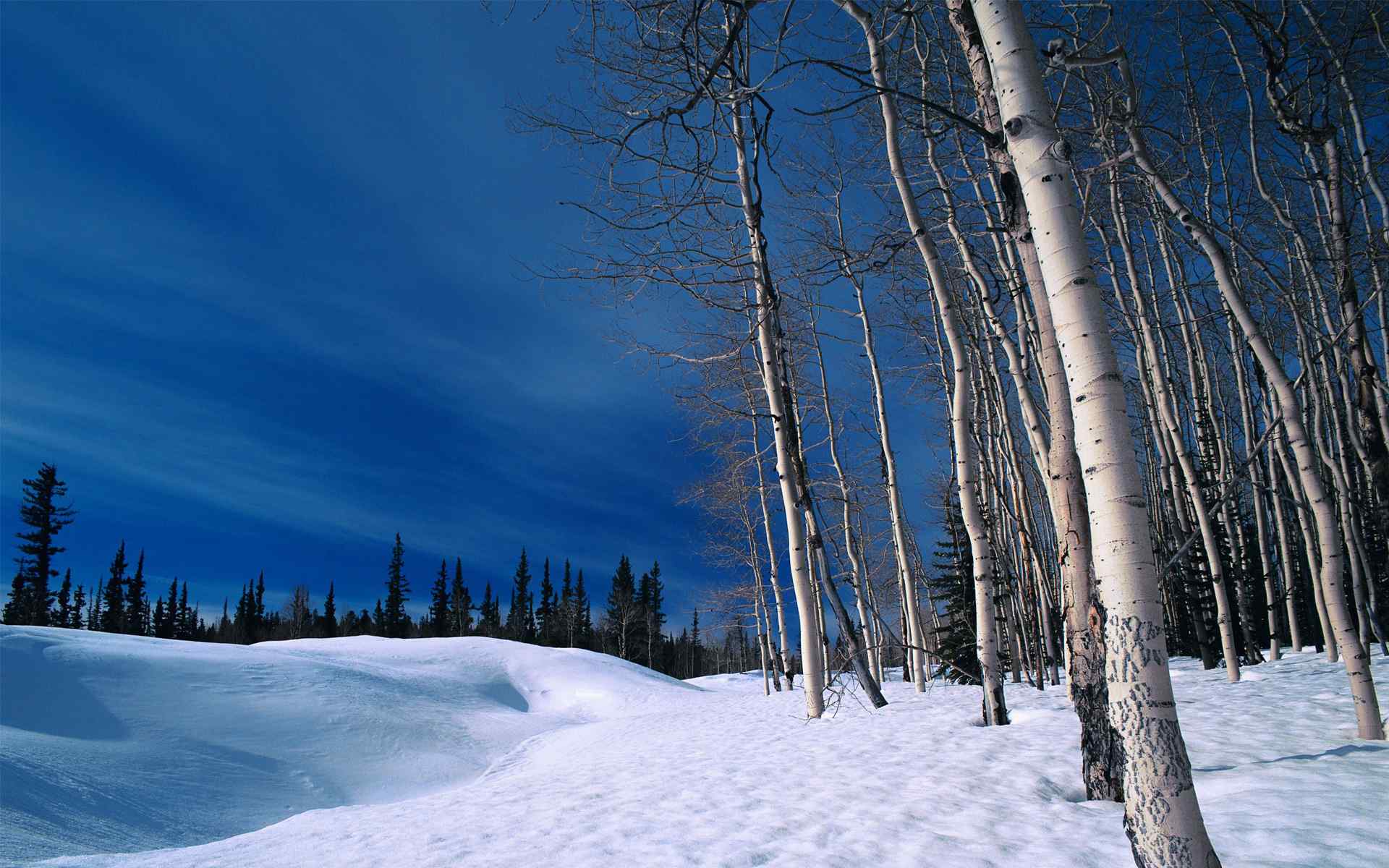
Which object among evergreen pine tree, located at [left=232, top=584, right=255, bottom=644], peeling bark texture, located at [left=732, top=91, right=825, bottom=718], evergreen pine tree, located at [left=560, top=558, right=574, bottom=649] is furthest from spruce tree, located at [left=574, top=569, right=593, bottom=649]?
peeling bark texture, located at [left=732, top=91, right=825, bottom=718]

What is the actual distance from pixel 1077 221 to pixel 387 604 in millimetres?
51703

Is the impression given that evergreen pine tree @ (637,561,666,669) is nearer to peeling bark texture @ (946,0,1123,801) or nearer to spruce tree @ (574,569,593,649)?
spruce tree @ (574,569,593,649)

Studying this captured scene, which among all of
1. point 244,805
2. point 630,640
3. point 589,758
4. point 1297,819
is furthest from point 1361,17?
point 630,640

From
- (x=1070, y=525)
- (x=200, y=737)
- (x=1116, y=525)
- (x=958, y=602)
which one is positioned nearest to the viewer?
(x=1116, y=525)

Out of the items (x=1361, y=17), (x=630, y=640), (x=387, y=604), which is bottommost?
(x=630, y=640)

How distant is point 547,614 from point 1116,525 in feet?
164

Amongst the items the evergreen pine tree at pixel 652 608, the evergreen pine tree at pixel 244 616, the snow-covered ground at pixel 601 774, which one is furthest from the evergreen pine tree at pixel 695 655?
the snow-covered ground at pixel 601 774

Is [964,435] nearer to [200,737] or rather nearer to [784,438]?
[784,438]

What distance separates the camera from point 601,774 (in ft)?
18.1

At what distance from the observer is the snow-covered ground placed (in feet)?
9.73

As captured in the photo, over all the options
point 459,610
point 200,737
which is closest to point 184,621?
point 459,610

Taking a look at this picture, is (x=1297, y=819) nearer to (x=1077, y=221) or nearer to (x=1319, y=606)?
(x=1077, y=221)

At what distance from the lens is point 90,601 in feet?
142

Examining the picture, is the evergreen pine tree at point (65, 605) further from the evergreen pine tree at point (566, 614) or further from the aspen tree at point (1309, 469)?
the aspen tree at point (1309, 469)
